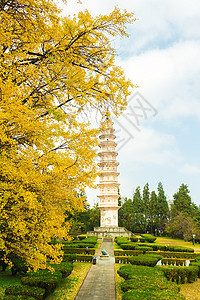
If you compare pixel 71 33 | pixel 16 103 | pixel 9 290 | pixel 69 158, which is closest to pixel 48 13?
pixel 71 33

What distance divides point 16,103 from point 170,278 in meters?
9.96

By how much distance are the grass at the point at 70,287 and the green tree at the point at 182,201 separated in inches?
1346

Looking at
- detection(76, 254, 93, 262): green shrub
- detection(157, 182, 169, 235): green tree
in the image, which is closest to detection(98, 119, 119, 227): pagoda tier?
detection(157, 182, 169, 235): green tree

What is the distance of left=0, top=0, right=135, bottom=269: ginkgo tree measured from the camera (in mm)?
4430

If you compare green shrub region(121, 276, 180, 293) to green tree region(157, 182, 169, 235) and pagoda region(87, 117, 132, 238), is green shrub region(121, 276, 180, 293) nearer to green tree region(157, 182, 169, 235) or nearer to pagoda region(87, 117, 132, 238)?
pagoda region(87, 117, 132, 238)

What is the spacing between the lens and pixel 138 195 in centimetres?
5141

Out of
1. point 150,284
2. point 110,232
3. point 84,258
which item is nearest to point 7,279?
point 84,258

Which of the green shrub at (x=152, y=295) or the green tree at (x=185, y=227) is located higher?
the green shrub at (x=152, y=295)

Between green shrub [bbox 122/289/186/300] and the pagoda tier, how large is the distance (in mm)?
A: 26838

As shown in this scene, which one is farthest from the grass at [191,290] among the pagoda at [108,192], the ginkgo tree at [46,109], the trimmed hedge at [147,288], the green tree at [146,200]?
the green tree at [146,200]

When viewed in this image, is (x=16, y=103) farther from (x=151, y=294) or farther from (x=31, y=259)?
(x=151, y=294)

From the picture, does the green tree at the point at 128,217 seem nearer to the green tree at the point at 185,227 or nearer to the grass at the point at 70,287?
the green tree at the point at 185,227

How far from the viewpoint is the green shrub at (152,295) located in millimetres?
5836

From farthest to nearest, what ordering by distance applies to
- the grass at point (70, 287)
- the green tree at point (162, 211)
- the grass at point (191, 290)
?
the green tree at point (162, 211), the grass at point (191, 290), the grass at point (70, 287)
